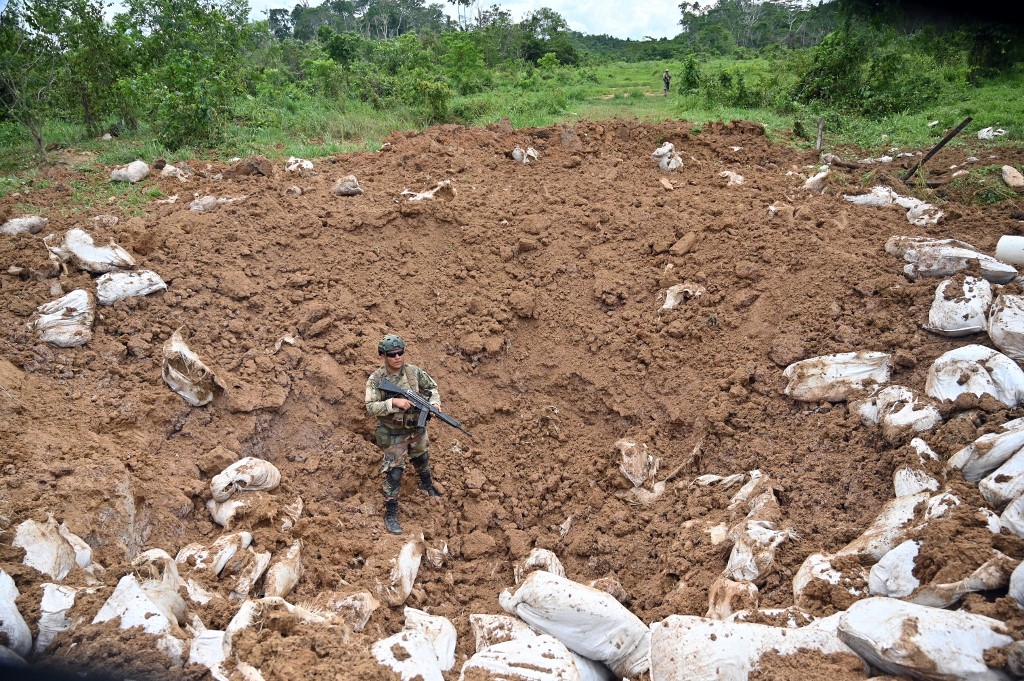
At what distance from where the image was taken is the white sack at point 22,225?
196 inches

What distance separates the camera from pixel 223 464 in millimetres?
3738

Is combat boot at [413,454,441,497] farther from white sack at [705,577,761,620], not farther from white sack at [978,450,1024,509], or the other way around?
white sack at [978,450,1024,509]

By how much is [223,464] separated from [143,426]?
0.52 meters

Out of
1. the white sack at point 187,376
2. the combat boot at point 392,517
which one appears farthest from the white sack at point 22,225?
the combat boot at point 392,517

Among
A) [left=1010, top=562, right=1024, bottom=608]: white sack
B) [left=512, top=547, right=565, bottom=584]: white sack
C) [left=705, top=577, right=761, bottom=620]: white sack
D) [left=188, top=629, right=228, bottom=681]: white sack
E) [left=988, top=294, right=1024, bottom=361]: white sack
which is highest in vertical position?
[left=988, top=294, right=1024, bottom=361]: white sack

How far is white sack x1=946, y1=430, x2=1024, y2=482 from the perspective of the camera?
2.79 m

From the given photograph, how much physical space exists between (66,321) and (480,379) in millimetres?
2782

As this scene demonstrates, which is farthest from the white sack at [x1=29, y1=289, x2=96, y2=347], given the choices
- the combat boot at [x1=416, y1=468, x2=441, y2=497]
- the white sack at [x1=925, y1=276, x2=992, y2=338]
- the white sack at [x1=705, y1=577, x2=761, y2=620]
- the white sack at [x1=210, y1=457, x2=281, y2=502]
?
the white sack at [x1=925, y1=276, x2=992, y2=338]

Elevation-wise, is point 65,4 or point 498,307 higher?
point 65,4

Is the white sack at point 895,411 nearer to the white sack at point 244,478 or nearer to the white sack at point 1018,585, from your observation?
the white sack at point 1018,585

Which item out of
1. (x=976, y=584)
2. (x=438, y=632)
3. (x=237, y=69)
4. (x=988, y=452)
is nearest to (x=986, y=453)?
(x=988, y=452)

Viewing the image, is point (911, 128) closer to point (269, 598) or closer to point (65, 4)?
point (269, 598)

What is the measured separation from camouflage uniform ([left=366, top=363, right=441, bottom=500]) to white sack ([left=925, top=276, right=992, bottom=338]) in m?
3.04

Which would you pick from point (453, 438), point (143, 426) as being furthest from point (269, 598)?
point (453, 438)
